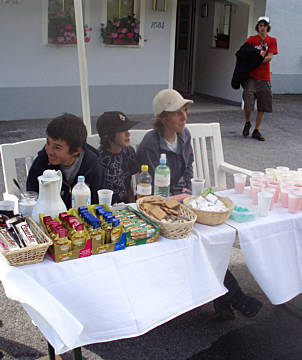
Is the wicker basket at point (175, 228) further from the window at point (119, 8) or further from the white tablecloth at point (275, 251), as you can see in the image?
the window at point (119, 8)

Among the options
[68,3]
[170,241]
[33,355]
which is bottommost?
[33,355]

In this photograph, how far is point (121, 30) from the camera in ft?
29.5

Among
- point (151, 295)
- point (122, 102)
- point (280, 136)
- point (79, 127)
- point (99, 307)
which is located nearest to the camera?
point (99, 307)

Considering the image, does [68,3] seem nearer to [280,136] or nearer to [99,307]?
[280,136]

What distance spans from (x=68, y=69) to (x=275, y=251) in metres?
7.44

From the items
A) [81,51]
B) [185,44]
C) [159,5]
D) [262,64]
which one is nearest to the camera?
[81,51]

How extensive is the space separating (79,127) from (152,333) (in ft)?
4.30

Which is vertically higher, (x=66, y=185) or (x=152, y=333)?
(x=66, y=185)

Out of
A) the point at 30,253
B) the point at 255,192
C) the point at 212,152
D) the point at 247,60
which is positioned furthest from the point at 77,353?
the point at 247,60

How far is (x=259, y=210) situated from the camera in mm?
2418

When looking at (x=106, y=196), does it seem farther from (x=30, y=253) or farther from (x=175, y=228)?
(x=30, y=253)

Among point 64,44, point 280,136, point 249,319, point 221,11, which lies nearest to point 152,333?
point 249,319

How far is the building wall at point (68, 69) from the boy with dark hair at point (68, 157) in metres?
6.42

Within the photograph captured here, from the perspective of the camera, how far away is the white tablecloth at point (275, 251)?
229 centimetres
